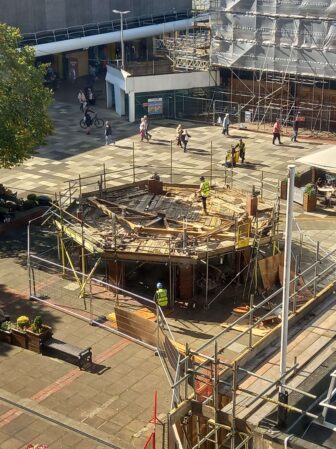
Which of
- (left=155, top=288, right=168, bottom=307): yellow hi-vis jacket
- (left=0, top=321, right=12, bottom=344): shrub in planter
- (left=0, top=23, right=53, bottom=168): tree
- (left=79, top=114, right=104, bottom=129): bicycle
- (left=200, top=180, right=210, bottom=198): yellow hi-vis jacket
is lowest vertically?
(left=0, top=321, right=12, bottom=344): shrub in planter

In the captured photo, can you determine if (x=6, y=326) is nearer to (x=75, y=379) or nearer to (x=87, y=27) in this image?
(x=75, y=379)

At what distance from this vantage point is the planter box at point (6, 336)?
24.2 metres

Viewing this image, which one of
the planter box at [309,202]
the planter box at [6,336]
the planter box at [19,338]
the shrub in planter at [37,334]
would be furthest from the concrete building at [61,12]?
the shrub in planter at [37,334]

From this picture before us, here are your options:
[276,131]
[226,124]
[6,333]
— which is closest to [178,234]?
[6,333]

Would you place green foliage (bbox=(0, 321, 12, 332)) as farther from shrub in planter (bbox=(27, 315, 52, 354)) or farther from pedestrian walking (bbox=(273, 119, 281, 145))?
pedestrian walking (bbox=(273, 119, 281, 145))

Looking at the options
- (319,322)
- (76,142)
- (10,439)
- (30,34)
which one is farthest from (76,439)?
(30,34)

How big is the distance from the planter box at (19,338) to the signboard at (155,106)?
103ft

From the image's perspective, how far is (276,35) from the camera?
49219 millimetres

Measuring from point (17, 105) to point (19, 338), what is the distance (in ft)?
40.2

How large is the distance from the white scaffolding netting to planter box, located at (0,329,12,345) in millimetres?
30684

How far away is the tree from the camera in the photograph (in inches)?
1276

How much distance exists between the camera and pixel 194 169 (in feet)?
140

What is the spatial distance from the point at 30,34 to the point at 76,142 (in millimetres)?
16377

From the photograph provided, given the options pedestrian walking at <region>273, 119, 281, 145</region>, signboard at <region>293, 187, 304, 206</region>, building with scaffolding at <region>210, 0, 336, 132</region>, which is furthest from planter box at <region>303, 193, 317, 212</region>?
building with scaffolding at <region>210, 0, 336, 132</region>
